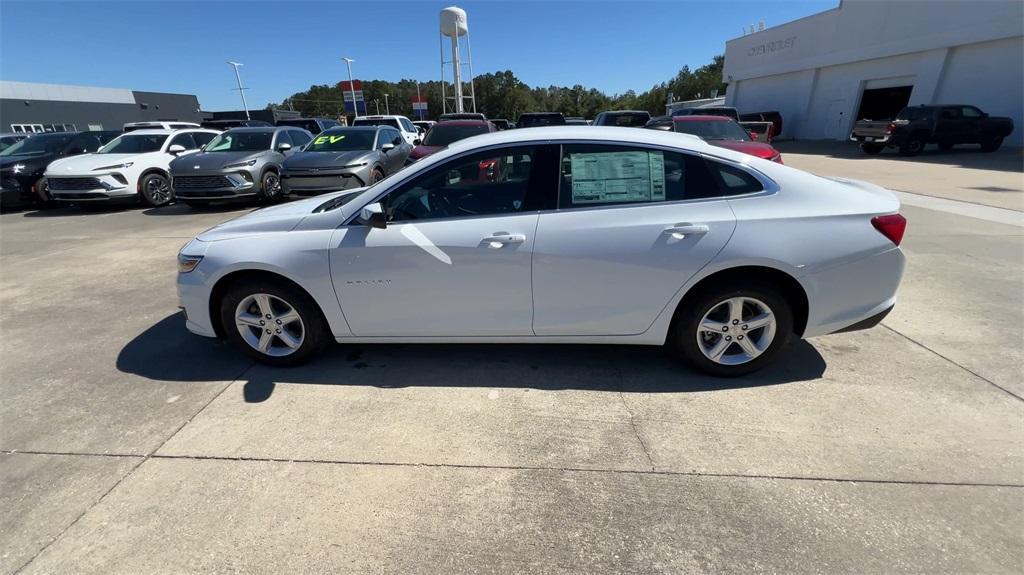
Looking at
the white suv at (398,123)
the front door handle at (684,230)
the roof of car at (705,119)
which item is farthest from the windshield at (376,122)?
the front door handle at (684,230)

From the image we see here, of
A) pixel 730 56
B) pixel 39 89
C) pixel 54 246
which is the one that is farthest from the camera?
pixel 39 89

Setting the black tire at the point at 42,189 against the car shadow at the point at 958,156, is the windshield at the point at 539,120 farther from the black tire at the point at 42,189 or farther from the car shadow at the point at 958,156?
the black tire at the point at 42,189

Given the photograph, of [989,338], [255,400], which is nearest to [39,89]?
[255,400]

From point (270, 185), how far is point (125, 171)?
9.72 ft

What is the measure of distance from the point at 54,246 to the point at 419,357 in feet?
25.1

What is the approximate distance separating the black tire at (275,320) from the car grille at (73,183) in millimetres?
9397

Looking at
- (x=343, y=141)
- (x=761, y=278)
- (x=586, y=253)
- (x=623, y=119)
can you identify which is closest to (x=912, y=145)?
(x=623, y=119)

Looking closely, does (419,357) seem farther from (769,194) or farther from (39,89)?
(39,89)

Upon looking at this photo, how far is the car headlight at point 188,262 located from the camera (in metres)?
3.26

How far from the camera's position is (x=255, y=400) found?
309 cm

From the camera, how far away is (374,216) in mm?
2951

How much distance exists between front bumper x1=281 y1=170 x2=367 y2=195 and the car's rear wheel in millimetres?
990

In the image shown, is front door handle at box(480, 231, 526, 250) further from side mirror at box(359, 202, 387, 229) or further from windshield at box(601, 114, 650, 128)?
windshield at box(601, 114, 650, 128)

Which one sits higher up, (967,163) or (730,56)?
(730,56)
